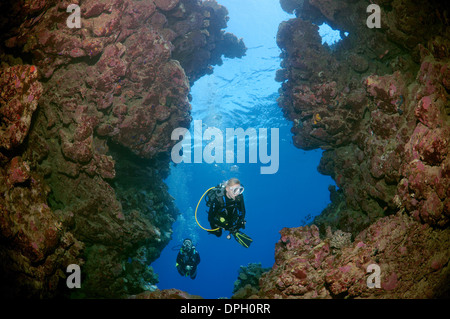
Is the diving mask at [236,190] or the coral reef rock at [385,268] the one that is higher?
the diving mask at [236,190]

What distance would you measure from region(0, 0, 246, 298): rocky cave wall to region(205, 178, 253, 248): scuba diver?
2.70 m

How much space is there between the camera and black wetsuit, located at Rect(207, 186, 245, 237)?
6293 mm

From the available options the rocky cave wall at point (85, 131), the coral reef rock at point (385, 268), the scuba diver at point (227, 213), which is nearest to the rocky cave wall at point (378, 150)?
the coral reef rock at point (385, 268)

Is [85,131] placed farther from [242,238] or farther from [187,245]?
[187,245]

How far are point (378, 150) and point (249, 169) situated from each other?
129 feet

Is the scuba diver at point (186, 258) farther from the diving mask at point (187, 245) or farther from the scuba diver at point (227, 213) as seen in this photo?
the scuba diver at point (227, 213)

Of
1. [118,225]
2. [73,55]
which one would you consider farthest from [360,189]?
[73,55]

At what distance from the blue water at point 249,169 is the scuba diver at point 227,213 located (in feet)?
41.9

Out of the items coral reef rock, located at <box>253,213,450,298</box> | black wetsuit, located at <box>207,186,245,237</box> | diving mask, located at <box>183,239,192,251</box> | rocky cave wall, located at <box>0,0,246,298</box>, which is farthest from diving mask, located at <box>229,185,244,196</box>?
diving mask, located at <box>183,239,192,251</box>

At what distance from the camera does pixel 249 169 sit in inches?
1804

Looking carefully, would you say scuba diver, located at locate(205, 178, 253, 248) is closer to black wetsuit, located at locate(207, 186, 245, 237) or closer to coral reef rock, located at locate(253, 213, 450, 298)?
black wetsuit, located at locate(207, 186, 245, 237)

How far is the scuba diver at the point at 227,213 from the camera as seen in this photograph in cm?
627
